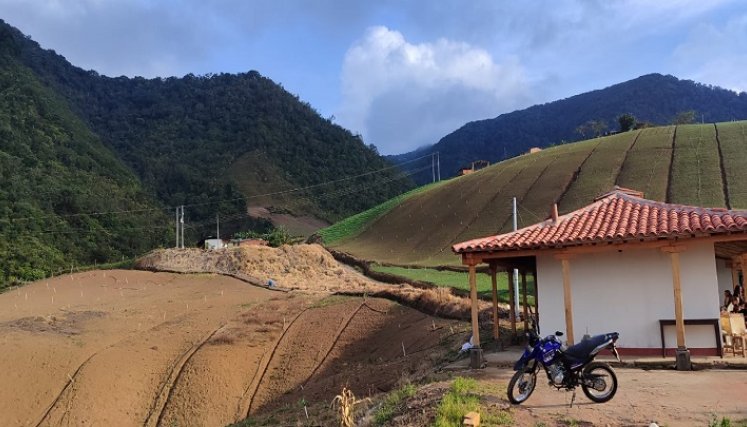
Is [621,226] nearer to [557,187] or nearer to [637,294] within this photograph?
[637,294]

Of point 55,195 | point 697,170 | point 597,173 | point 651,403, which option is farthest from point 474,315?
point 55,195

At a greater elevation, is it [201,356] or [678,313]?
[678,313]

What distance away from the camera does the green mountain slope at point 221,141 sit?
85750 millimetres

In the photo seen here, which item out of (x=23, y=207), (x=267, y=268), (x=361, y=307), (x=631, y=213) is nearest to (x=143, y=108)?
(x=23, y=207)

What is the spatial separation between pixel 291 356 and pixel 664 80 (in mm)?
140727

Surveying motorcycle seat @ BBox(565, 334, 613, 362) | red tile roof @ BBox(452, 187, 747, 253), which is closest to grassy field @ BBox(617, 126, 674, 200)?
red tile roof @ BBox(452, 187, 747, 253)

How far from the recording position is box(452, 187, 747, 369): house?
11.3 m

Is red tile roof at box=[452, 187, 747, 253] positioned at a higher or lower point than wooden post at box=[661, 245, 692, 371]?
higher

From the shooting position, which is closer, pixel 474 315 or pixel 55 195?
pixel 474 315

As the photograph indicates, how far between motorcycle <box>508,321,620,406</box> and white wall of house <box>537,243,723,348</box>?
13.0 feet

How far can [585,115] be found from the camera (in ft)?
442

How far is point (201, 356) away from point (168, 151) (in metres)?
77.7

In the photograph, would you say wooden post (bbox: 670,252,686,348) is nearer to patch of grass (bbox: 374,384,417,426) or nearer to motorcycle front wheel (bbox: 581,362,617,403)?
motorcycle front wheel (bbox: 581,362,617,403)

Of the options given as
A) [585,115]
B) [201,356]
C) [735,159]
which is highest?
[585,115]
